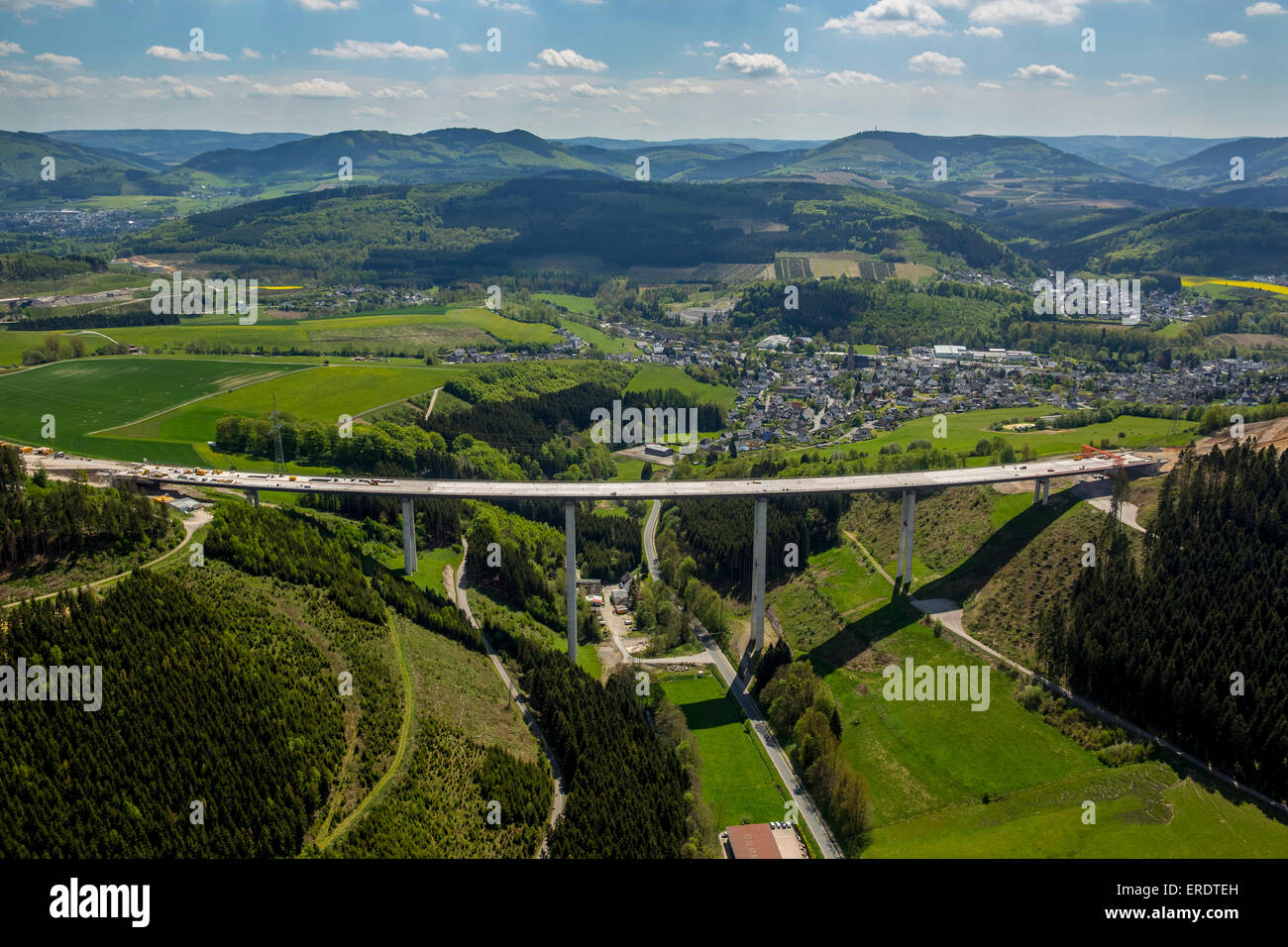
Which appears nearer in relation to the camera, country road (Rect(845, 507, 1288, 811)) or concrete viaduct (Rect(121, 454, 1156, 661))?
country road (Rect(845, 507, 1288, 811))

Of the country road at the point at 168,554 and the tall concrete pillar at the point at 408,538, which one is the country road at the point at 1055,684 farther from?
the country road at the point at 168,554

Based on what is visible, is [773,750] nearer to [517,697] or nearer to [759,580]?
[759,580]

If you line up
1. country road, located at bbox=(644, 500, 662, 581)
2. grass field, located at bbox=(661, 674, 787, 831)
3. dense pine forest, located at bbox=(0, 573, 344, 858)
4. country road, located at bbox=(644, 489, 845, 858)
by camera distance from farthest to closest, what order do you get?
country road, located at bbox=(644, 500, 662, 581), grass field, located at bbox=(661, 674, 787, 831), country road, located at bbox=(644, 489, 845, 858), dense pine forest, located at bbox=(0, 573, 344, 858)

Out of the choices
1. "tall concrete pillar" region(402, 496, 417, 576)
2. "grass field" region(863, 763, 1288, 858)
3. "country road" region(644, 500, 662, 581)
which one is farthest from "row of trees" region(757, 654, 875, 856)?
"tall concrete pillar" region(402, 496, 417, 576)

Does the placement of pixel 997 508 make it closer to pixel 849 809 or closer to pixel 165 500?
pixel 849 809

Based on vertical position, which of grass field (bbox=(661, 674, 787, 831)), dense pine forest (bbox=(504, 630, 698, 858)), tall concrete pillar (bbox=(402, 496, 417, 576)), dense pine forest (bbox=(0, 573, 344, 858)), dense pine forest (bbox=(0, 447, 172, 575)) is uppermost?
dense pine forest (bbox=(0, 447, 172, 575))

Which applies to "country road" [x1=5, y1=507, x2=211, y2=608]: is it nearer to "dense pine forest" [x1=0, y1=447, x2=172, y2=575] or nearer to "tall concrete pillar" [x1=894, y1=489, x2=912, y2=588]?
"dense pine forest" [x1=0, y1=447, x2=172, y2=575]
